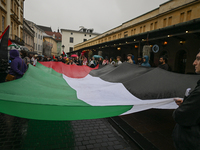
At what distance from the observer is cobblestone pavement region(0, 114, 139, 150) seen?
9.75 ft

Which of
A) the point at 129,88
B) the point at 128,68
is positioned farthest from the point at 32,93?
the point at 128,68

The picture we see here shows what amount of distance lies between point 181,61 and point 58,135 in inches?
474

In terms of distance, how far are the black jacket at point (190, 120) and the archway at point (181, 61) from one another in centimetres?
1207

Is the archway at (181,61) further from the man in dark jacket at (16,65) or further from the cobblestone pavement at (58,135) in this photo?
the man in dark jacket at (16,65)

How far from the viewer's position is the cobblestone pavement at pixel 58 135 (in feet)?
9.75

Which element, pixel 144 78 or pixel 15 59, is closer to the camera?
pixel 144 78

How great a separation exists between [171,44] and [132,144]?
37.3 ft

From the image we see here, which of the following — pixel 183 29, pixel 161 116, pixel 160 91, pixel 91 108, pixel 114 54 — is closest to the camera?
pixel 91 108

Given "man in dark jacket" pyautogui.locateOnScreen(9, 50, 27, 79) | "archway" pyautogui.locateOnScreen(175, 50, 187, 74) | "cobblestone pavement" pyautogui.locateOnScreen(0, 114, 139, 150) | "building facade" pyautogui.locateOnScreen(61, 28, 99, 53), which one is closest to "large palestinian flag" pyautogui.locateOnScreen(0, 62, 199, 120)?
"man in dark jacket" pyautogui.locateOnScreen(9, 50, 27, 79)

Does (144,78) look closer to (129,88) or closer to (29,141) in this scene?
(129,88)

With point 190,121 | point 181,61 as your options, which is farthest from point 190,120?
point 181,61

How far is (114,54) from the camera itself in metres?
18.8

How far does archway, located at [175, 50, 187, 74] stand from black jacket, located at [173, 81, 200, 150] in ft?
39.6

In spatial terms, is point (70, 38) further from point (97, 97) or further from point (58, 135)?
point (97, 97)
